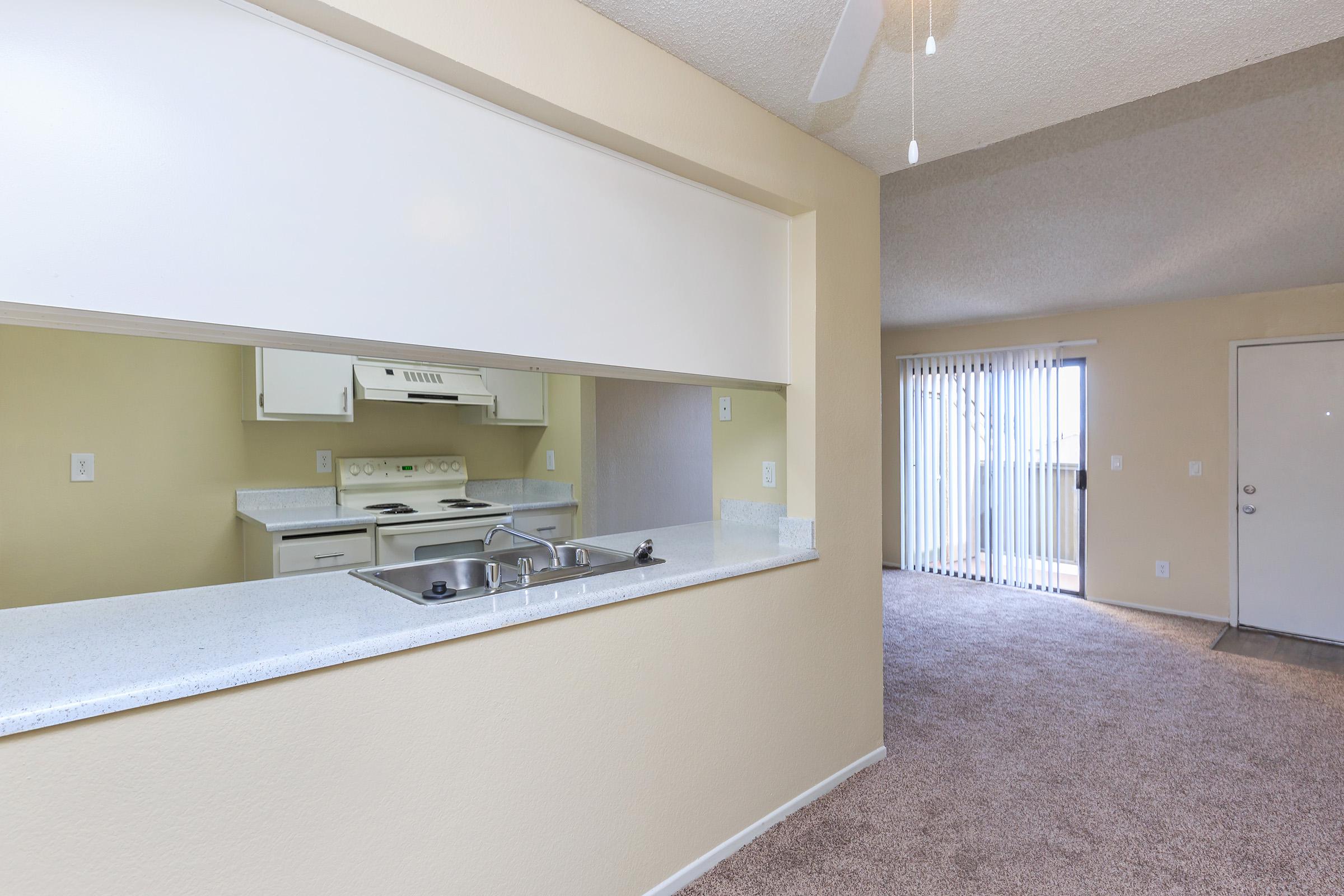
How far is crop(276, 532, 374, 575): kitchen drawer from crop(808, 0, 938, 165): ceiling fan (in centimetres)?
283

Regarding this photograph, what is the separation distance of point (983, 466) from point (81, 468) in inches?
233

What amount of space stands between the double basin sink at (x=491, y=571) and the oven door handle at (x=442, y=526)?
1.10 meters

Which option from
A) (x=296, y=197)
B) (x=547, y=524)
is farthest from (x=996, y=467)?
(x=296, y=197)

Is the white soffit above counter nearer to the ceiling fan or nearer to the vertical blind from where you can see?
the ceiling fan

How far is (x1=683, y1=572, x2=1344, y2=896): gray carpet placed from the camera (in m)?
2.00

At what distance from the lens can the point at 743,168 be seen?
2129mm

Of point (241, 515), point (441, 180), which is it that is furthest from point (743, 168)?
point (241, 515)

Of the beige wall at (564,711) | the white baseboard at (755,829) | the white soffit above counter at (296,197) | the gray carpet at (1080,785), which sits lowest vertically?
the gray carpet at (1080,785)

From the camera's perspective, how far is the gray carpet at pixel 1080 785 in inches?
78.6

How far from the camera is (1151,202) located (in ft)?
10.2

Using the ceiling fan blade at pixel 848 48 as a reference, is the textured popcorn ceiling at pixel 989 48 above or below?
above

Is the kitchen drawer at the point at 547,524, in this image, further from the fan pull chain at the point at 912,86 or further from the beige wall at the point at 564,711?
the fan pull chain at the point at 912,86

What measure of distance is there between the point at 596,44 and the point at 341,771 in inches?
69.2

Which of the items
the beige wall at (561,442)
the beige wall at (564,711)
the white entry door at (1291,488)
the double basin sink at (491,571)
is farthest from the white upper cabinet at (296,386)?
the white entry door at (1291,488)
